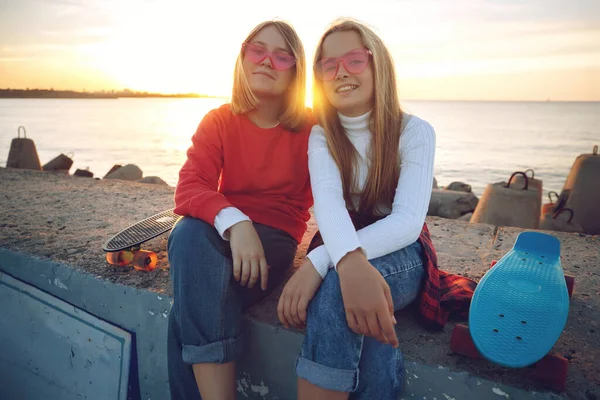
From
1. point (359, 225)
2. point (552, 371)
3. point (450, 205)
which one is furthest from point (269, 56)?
point (450, 205)

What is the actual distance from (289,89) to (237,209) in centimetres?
75

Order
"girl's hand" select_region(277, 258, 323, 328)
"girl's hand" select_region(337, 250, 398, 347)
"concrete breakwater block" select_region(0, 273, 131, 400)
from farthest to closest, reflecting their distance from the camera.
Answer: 1. "concrete breakwater block" select_region(0, 273, 131, 400)
2. "girl's hand" select_region(277, 258, 323, 328)
3. "girl's hand" select_region(337, 250, 398, 347)

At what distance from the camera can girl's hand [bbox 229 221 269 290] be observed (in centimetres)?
165

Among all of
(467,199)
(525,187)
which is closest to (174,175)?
(467,199)

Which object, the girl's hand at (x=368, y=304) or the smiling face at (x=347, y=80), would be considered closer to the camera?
the girl's hand at (x=368, y=304)

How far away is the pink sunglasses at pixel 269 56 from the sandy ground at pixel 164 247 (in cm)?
108

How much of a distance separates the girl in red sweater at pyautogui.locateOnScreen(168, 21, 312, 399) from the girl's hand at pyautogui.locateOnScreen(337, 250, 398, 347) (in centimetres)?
44

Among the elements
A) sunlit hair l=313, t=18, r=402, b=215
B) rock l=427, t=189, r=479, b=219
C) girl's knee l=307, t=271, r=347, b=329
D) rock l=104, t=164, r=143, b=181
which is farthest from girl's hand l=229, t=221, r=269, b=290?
rock l=104, t=164, r=143, b=181

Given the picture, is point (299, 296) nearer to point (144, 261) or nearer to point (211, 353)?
point (211, 353)

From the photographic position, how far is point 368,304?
1343 mm

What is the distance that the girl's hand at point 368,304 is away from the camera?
4.40 ft

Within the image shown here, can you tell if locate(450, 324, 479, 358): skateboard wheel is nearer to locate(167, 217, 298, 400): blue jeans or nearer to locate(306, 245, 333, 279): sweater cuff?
locate(306, 245, 333, 279): sweater cuff

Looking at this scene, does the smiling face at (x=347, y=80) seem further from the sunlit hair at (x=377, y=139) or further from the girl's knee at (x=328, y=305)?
the girl's knee at (x=328, y=305)

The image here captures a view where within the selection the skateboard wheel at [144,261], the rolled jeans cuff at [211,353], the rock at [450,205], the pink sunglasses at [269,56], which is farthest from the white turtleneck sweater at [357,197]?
the rock at [450,205]
